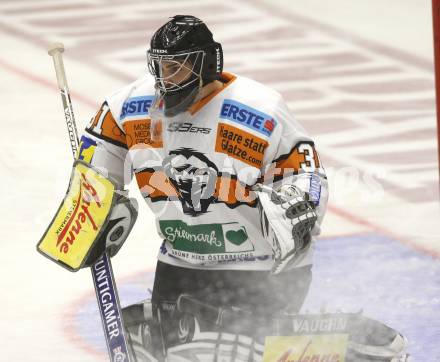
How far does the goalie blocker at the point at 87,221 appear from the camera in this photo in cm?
421

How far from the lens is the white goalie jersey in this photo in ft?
13.6

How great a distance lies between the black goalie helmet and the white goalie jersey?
70mm

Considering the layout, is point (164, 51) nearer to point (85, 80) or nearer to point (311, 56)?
point (85, 80)

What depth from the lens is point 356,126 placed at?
8469mm

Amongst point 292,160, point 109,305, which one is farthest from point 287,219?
point 109,305

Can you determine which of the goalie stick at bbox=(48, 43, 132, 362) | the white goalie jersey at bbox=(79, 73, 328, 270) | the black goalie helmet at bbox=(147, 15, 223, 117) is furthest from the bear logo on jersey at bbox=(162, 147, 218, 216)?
the goalie stick at bbox=(48, 43, 132, 362)

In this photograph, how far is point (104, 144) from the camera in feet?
14.3

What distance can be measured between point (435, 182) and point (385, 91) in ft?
6.52

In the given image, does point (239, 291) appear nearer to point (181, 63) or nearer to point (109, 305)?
point (109, 305)

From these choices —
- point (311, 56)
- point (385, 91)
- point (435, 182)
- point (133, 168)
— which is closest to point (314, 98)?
point (385, 91)

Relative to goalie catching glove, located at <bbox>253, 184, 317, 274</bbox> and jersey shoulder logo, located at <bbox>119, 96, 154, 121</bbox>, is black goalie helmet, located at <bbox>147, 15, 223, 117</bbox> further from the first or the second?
goalie catching glove, located at <bbox>253, 184, 317, 274</bbox>

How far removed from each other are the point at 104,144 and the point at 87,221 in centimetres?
29

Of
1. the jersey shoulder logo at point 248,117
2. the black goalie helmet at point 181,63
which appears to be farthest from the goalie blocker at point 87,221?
the jersey shoulder logo at point 248,117

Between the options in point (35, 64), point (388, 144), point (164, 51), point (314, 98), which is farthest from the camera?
point (35, 64)
